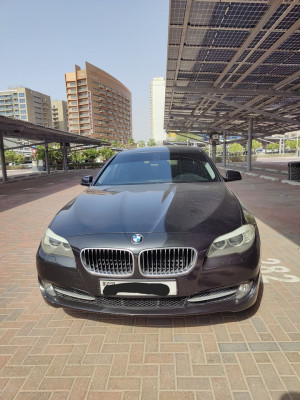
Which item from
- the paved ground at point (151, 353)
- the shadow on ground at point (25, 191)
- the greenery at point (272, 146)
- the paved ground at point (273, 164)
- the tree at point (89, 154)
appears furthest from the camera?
the greenery at point (272, 146)

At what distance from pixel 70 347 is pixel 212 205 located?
5.99 feet

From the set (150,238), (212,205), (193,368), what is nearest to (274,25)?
(212,205)

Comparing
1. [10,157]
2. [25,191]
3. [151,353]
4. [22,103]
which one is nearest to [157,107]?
[22,103]

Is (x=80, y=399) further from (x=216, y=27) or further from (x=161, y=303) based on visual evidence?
(x=216, y=27)

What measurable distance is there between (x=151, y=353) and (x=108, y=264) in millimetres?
813

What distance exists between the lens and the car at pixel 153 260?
83.6 inches

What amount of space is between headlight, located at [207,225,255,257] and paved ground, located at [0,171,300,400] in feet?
2.62

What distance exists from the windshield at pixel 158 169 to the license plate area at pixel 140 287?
1777 millimetres

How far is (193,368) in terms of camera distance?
205 centimetres

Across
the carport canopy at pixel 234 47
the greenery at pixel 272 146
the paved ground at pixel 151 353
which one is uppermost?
the carport canopy at pixel 234 47

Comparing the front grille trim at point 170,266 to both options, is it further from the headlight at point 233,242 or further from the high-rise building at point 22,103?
the high-rise building at point 22,103

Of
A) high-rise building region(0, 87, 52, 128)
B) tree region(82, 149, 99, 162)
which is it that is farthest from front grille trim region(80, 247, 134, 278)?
high-rise building region(0, 87, 52, 128)

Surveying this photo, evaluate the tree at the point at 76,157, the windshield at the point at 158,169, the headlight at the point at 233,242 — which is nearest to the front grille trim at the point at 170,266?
the headlight at the point at 233,242

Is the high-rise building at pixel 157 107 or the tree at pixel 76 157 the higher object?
the high-rise building at pixel 157 107
